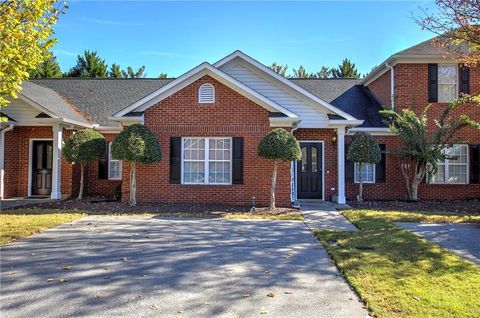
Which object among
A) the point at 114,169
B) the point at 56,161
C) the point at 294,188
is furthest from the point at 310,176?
the point at 56,161

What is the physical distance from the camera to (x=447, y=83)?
1537 cm

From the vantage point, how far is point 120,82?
67.7 feet

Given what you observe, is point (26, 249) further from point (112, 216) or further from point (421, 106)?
point (421, 106)

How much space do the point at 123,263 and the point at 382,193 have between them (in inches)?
469

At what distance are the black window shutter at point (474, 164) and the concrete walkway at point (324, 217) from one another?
239 inches

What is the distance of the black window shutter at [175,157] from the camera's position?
12672mm

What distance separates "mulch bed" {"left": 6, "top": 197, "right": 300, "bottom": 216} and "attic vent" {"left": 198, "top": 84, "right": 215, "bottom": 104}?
3403 mm

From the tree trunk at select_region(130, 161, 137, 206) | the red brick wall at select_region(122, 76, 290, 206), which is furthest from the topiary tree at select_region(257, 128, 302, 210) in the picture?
the tree trunk at select_region(130, 161, 137, 206)

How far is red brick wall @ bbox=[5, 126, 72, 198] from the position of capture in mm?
14414

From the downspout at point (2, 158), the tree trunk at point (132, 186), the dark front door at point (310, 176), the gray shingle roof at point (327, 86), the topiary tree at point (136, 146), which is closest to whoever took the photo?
the topiary tree at point (136, 146)

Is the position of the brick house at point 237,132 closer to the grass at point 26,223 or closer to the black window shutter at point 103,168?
the black window shutter at point 103,168

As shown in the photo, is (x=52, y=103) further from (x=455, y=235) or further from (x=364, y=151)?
(x=455, y=235)

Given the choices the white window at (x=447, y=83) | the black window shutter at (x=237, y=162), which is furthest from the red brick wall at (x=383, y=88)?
the black window shutter at (x=237, y=162)

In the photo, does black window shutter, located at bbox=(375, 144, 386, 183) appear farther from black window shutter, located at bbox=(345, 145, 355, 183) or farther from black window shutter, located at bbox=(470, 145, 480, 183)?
black window shutter, located at bbox=(470, 145, 480, 183)
